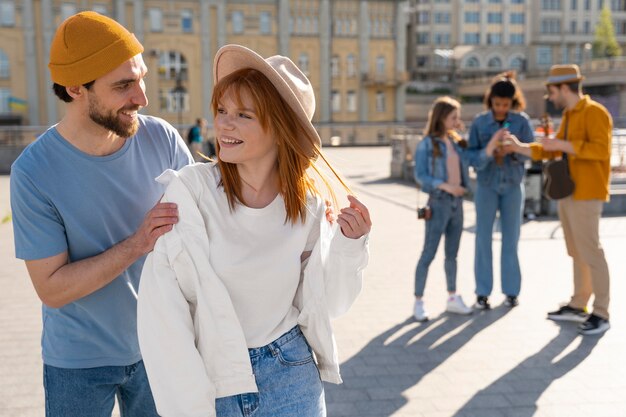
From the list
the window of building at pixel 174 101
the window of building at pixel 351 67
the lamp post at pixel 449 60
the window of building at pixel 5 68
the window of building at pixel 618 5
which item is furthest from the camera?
the window of building at pixel 618 5

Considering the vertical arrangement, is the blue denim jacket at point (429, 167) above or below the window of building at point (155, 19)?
below

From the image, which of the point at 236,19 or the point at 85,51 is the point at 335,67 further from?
the point at 85,51

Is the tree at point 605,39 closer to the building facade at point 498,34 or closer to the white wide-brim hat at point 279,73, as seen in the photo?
the building facade at point 498,34

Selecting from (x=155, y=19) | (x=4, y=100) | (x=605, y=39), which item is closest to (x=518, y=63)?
(x=605, y=39)

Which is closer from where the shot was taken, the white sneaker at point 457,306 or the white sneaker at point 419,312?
the white sneaker at point 419,312

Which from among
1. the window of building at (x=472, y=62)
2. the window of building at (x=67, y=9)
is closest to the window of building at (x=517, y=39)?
the window of building at (x=472, y=62)

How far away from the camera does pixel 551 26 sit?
9244 cm

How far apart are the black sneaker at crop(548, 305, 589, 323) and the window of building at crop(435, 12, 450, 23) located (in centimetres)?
8850

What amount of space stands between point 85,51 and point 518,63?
313 ft

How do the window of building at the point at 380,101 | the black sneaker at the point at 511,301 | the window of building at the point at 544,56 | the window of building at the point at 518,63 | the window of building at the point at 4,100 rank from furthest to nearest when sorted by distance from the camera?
the window of building at the point at 544,56, the window of building at the point at 518,63, the window of building at the point at 380,101, the window of building at the point at 4,100, the black sneaker at the point at 511,301

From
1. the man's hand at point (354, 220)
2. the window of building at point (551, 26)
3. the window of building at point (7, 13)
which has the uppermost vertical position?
the window of building at point (551, 26)

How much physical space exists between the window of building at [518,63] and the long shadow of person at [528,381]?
90.5 m

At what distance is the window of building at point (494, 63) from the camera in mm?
90000

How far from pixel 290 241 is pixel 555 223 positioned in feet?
32.7
